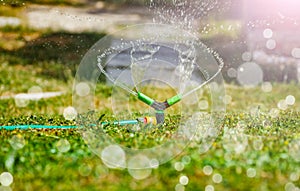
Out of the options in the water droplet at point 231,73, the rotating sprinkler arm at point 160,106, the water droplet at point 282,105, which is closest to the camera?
the rotating sprinkler arm at point 160,106

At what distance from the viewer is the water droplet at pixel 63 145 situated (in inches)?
238

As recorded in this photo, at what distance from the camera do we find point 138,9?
18109mm

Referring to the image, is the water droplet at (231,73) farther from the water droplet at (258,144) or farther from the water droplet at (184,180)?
the water droplet at (184,180)

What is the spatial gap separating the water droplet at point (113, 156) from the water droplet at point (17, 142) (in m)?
0.93

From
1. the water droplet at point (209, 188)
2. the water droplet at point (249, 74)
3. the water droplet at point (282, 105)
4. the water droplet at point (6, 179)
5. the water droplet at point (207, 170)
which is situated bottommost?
the water droplet at point (249, 74)

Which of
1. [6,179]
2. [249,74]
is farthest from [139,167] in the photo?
[249,74]

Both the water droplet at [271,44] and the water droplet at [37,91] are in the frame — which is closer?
the water droplet at [37,91]

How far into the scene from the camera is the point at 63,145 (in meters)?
6.24

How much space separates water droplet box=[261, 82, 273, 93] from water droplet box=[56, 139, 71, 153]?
23.9 ft

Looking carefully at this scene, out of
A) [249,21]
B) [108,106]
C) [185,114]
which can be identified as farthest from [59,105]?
[249,21]

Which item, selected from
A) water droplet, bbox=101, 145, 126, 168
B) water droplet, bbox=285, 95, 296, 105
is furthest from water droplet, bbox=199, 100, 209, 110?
water droplet, bbox=101, 145, 126, 168

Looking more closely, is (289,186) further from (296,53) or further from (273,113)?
(296,53)

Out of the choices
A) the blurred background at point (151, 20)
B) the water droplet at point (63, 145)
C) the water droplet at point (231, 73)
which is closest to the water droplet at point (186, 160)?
the water droplet at point (63, 145)

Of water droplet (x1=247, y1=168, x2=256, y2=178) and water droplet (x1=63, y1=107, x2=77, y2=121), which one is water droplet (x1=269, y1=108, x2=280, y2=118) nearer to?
water droplet (x1=63, y1=107, x2=77, y2=121)
